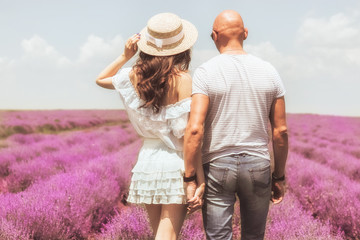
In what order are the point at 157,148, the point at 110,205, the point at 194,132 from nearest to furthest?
the point at 194,132 < the point at 157,148 < the point at 110,205

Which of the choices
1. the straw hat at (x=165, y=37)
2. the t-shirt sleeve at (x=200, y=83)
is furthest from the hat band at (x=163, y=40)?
the t-shirt sleeve at (x=200, y=83)

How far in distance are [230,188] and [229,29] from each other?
2.83 ft

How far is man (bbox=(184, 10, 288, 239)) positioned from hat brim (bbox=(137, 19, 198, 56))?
0.51ft

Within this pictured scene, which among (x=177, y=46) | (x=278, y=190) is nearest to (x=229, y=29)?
Result: (x=177, y=46)

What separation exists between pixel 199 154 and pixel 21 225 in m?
1.96

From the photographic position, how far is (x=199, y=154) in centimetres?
170

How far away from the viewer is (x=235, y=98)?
1687 mm

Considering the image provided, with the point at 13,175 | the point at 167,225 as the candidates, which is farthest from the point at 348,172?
the point at 13,175

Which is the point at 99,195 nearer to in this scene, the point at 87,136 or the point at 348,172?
the point at 348,172

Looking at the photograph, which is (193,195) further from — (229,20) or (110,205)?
(110,205)

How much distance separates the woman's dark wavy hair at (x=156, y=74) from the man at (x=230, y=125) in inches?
6.1

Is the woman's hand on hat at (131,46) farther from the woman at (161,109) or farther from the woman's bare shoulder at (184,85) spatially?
the woman's bare shoulder at (184,85)

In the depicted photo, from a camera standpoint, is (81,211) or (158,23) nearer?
(158,23)

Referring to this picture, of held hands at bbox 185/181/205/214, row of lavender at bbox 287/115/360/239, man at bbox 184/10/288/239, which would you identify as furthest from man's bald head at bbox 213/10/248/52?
row of lavender at bbox 287/115/360/239
